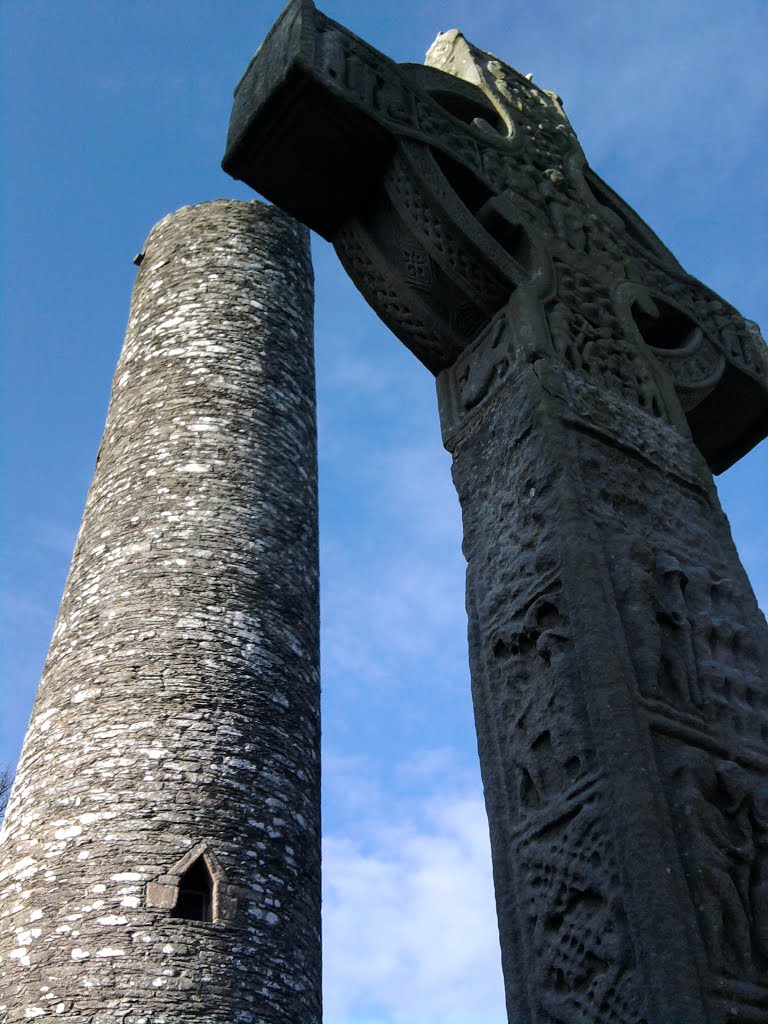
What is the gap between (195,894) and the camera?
8.07m

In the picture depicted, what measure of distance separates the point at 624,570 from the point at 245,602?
7.99 metres

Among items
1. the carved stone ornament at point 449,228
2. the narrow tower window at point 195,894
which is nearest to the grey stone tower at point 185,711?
the narrow tower window at point 195,894

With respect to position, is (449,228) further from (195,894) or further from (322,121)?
(195,894)

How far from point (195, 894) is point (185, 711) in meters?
1.53

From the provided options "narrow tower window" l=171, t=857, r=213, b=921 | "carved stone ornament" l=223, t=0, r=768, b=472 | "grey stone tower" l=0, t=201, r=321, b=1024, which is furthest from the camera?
"narrow tower window" l=171, t=857, r=213, b=921

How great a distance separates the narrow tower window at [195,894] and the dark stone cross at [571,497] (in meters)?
5.82

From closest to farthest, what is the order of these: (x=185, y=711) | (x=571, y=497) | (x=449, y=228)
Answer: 1. (x=571, y=497)
2. (x=449, y=228)
3. (x=185, y=711)

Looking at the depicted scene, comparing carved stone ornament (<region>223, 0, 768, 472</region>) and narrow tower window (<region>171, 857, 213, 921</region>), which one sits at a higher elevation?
narrow tower window (<region>171, 857, 213, 921</region>)

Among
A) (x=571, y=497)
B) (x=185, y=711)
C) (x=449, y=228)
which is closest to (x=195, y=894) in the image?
(x=185, y=711)

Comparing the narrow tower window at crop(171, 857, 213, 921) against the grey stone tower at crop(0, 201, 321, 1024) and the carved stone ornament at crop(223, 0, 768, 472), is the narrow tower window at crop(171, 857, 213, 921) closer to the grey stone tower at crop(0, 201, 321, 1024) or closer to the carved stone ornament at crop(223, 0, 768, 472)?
the grey stone tower at crop(0, 201, 321, 1024)

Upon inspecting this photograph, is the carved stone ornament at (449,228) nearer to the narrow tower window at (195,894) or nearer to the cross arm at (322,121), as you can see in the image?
the cross arm at (322,121)

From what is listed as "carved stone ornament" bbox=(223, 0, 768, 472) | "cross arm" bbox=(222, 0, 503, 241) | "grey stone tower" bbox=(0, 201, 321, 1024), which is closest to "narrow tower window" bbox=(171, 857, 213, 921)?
"grey stone tower" bbox=(0, 201, 321, 1024)

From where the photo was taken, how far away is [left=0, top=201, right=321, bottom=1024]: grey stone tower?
25.5ft

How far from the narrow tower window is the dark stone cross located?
5818mm
